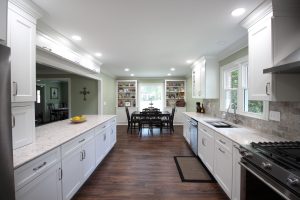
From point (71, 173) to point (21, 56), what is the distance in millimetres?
1475

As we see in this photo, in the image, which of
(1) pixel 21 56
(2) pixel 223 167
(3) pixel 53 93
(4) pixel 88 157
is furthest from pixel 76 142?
(3) pixel 53 93

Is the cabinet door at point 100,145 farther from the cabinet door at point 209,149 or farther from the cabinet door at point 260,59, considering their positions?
the cabinet door at point 260,59

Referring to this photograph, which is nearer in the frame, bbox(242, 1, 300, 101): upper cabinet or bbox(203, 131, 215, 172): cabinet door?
bbox(242, 1, 300, 101): upper cabinet

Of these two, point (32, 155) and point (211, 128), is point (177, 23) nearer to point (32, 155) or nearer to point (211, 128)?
point (211, 128)

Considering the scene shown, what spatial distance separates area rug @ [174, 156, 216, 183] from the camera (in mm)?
2871

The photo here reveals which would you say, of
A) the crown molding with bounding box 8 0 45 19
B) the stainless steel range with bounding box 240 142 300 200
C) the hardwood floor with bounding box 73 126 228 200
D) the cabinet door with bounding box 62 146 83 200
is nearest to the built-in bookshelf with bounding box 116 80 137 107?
the hardwood floor with bounding box 73 126 228 200

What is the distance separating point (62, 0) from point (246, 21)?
223 cm

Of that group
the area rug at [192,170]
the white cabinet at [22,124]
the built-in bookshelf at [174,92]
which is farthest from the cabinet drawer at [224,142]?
the built-in bookshelf at [174,92]

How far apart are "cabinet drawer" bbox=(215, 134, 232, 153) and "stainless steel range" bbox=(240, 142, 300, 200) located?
1.29 ft

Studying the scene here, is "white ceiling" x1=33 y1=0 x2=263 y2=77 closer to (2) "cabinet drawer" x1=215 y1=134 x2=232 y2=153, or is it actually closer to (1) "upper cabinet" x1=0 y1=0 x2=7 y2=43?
(1) "upper cabinet" x1=0 y1=0 x2=7 y2=43

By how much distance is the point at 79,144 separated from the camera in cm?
240

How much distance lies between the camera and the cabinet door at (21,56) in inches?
63.7

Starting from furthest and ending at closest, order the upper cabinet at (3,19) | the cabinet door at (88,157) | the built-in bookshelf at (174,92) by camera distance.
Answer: the built-in bookshelf at (174,92) → the cabinet door at (88,157) → the upper cabinet at (3,19)

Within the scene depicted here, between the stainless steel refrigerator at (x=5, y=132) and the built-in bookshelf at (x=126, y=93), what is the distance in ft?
24.5
